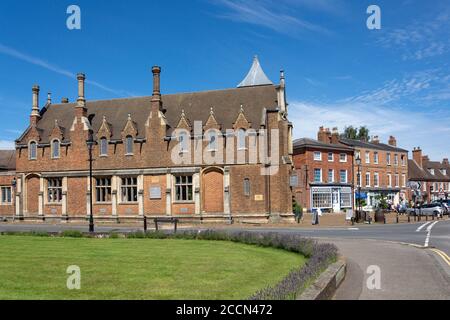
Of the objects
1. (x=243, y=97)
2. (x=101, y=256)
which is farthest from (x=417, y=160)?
(x=101, y=256)

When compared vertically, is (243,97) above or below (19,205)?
above

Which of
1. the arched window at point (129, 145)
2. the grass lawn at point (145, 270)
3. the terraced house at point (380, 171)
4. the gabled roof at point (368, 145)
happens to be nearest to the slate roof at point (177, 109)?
the arched window at point (129, 145)

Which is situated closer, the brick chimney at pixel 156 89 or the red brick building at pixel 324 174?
the brick chimney at pixel 156 89

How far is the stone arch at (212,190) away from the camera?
40344 mm

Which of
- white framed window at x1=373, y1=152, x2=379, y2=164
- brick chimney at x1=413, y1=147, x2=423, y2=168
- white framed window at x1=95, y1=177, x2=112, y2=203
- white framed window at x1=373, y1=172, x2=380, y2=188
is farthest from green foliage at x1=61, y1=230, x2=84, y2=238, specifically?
brick chimney at x1=413, y1=147, x2=423, y2=168

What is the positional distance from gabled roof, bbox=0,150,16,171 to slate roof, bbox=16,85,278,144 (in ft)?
70.8

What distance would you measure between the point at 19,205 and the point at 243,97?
25379mm

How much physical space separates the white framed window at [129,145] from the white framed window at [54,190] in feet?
26.6

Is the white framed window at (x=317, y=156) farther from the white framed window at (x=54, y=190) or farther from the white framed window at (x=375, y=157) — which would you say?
the white framed window at (x=54, y=190)

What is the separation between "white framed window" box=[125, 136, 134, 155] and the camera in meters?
43.2

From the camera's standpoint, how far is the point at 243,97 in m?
42.9

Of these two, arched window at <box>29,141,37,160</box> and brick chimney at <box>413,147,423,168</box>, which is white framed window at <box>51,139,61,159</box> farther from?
brick chimney at <box>413,147,423,168</box>

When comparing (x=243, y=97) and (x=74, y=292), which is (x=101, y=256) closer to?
(x=74, y=292)
